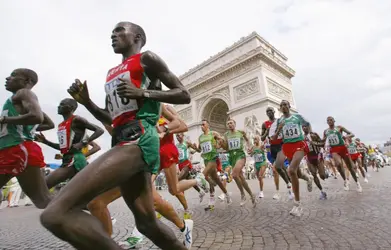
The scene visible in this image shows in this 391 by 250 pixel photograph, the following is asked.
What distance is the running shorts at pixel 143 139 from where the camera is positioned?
5.57 ft

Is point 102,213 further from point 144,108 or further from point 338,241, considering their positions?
point 338,241

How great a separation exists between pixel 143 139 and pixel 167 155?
2272mm

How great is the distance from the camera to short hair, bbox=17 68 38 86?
3.25m

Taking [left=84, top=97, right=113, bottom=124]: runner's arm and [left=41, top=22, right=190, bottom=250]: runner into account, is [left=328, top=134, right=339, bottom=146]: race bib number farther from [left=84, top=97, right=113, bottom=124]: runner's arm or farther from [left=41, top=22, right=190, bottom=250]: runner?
[left=84, top=97, right=113, bottom=124]: runner's arm

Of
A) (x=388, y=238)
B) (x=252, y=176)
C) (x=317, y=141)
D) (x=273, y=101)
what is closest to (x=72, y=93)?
(x=388, y=238)

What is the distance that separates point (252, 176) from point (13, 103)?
78.1ft

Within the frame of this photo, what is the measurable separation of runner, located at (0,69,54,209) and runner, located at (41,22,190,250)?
3.82 feet

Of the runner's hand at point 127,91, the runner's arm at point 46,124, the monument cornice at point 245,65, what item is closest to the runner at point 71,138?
the runner's arm at point 46,124

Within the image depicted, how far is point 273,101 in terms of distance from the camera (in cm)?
2708

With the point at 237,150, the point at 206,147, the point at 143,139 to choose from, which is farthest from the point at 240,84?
the point at 143,139

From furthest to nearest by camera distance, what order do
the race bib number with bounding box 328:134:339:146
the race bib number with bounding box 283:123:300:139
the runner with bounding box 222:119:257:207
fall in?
the race bib number with bounding box 328:134:339:146 < the runner with bounding box 222:119:257:207 < the race bib number with bounding box 283:123:300:139

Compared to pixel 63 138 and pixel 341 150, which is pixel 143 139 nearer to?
pixel 63 138

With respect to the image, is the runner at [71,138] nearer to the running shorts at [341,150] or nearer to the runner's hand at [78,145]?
the runner's hand at [78,145]

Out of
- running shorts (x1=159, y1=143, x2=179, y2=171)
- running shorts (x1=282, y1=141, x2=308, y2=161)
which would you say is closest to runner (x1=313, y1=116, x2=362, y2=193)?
running shorts (x1=282, y1=141, x2=308, y2=161)
